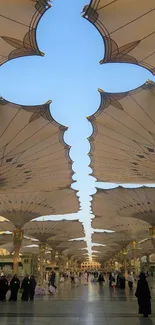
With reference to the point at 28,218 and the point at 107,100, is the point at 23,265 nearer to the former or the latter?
the point at 28,218

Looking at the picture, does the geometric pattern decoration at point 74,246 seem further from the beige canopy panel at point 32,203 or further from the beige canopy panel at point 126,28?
the beige canopy panel at point 126,28

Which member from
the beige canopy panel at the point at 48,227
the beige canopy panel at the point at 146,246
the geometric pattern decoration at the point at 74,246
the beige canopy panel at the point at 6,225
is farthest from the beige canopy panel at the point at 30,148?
the beige canopy panel at the point at 146,246

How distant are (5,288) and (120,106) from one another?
1023 centimetres

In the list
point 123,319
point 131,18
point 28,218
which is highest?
point 131,18

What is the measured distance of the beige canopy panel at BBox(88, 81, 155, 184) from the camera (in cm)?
1186

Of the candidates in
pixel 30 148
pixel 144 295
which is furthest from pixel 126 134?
pixel 144 295

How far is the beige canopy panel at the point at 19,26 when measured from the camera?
25.0 feet

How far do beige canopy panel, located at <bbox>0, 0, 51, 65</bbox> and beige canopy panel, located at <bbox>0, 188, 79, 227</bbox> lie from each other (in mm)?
14768

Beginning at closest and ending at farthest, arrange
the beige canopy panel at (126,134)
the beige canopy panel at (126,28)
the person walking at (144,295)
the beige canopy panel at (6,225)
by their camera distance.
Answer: the beige canopy panel at (126,28) → the person walking at (144,295) → the beige canopy panel at (126,134) → the beige canopy panel at (6,225)

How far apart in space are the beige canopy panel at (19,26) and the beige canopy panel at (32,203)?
14768 millimetres

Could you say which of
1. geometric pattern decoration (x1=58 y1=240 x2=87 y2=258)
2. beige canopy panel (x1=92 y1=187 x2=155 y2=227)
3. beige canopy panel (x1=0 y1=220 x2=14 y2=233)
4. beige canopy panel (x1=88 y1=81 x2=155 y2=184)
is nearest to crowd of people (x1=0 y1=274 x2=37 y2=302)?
beige canopy panel (x1=88 y1=81 x2=155 y2=184)

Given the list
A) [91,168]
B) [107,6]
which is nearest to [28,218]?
[91,168]

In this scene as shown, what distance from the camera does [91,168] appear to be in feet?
60.9

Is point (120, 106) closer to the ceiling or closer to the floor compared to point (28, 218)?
closer to the ceiling
